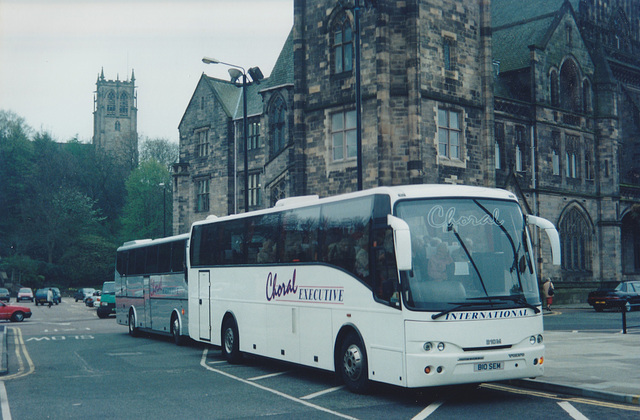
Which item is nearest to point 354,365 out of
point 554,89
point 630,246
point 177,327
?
point 177,327

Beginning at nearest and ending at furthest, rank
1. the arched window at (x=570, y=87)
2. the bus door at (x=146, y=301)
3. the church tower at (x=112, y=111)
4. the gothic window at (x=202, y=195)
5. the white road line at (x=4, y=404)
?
the white road line at (x=4, y=404) < the bus door at (x=146, y=301) < the arched window at (x=570, y=87) < the gothic window at (x=202, y=195) < the church tower at (x=112, y=111)

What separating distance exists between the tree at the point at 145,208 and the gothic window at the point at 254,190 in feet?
123

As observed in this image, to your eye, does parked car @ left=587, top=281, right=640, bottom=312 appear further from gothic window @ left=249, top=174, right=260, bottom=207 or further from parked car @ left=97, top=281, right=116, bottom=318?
parked car @ left=97, top=281, right=116, bottom=318

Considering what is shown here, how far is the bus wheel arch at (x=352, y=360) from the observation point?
11.4 m

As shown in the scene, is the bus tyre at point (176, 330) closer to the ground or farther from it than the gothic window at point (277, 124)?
closer to the ground

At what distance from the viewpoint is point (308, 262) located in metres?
13.1

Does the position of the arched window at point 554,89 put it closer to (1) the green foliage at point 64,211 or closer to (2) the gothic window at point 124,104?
(1) the green foliage at point 64,211

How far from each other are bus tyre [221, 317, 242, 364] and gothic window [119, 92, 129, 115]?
135m

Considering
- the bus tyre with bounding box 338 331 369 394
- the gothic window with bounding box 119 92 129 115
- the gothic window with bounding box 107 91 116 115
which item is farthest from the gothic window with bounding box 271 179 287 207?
the gothic window with bounding box 119 92 129 115

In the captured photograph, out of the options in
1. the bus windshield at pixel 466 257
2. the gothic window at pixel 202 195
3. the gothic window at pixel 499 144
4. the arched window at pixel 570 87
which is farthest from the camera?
the gothic window at pixel 202 195

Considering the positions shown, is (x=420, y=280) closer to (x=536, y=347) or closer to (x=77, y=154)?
(x=536, y=347)

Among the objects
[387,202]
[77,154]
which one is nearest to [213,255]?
[387,202]

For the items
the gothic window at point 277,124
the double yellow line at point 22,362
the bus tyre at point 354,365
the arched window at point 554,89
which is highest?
the arched window at point 554,89

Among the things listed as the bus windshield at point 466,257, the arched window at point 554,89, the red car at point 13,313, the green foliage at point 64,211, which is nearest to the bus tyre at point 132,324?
the red car at point 13,313
